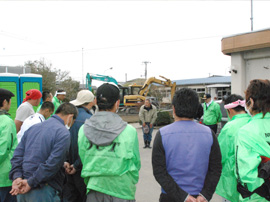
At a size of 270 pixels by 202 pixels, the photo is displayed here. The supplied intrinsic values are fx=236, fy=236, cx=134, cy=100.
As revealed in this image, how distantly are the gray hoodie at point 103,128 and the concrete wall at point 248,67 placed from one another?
912cm

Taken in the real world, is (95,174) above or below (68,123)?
below

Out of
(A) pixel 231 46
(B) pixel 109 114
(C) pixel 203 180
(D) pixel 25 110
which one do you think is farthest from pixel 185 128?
(A) pixel 231 46

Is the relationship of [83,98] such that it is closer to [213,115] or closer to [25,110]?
[25,110]

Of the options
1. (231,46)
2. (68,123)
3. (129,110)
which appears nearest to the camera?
(68,123)

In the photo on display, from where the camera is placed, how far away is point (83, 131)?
7.94 feet

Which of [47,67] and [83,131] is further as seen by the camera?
[47,67]

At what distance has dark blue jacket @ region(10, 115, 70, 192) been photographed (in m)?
2.51

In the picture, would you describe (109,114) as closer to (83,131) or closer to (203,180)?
(83,131)

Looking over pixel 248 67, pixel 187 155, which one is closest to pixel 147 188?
pixel 187 155

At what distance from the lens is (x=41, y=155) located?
2570 millimetres

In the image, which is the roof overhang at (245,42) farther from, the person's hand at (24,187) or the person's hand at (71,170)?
the person's hand at (24,187)

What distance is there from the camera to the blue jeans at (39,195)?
2561 mm

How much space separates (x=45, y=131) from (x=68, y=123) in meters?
0.46

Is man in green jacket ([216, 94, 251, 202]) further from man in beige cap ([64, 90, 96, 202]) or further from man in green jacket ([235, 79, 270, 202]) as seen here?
man in beige cap ([64, 90, 96, 202])
